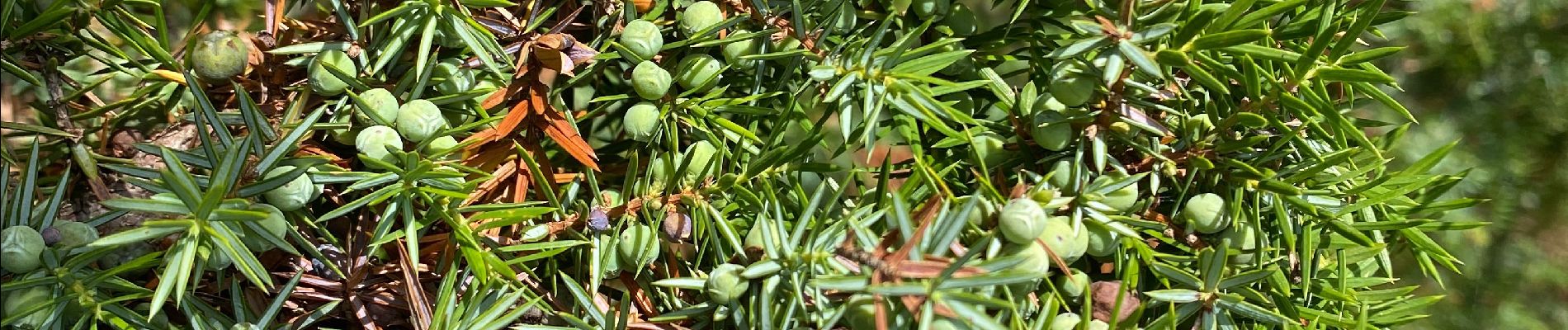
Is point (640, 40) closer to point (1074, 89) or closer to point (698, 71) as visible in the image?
point (698, 71)

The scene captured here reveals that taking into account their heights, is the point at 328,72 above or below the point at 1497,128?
above

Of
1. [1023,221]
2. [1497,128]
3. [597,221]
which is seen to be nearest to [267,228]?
[597,221]

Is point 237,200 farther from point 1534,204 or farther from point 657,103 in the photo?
point 1534,204

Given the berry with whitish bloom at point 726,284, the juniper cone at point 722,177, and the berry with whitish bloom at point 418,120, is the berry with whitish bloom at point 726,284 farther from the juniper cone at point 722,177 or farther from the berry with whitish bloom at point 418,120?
the berry with whitish bloom at point 418,120

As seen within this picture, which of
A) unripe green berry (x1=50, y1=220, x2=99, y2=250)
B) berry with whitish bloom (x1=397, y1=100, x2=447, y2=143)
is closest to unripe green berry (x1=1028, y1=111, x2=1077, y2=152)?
berry with whitish bloom (x1=397, y1=100, x2=447, y2=143)

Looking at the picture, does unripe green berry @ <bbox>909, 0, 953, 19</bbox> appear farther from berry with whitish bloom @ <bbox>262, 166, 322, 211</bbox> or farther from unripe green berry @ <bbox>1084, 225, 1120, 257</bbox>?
berry with whitish bloom @ <bbox>262, 166, 322, 211</bbox>

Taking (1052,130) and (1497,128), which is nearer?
(1052,130)

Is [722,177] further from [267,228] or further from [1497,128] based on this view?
[1497,128]

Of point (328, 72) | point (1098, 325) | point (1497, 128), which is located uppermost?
point (328, 72)
